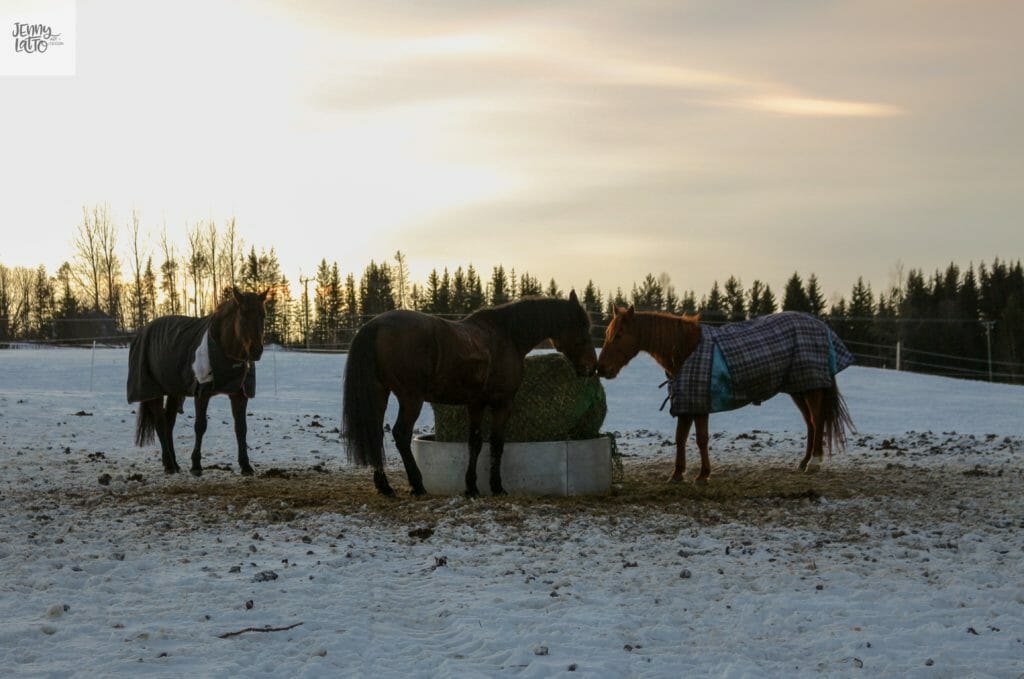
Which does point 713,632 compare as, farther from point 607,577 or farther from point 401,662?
point 401,662

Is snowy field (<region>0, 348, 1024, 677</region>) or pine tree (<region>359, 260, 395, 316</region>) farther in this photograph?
pine tree (<region>359, 260, 395, 316</region>)

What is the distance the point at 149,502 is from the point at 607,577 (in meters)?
4.24

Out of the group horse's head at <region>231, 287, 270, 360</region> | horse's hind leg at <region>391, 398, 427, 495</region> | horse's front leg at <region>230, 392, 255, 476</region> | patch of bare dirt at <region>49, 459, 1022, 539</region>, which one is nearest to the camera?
patch of bare dirt at <region>49, 459, 1022, 539</region>

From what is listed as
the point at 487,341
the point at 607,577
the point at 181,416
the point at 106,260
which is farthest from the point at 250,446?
the point at 106,260

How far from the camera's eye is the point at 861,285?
69000 millimetres

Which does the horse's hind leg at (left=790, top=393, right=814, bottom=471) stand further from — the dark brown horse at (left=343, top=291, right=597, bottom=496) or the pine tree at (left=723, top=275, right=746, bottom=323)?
the pine tree at (left=723, top=275, right=746, bottom=323)

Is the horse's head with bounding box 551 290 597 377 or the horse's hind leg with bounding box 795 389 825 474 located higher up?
the horse's head with bounding box 551 290 597 377

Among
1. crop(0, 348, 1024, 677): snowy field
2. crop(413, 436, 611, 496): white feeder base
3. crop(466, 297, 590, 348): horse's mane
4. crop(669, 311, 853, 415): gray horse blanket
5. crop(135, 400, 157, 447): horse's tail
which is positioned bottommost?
crop(0, 348, 1024, 677): snowy field

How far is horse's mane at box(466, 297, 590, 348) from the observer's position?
824 cm

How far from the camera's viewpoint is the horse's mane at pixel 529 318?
8242mm

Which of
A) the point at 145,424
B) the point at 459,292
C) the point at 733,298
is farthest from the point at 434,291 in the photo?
the point at 145,424

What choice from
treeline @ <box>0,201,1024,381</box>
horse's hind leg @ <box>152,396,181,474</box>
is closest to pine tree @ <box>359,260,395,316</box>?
treeline @ <box>0,201,1024,381</box>

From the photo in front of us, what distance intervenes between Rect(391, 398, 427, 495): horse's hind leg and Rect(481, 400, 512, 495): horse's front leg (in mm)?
628

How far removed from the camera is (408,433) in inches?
302
